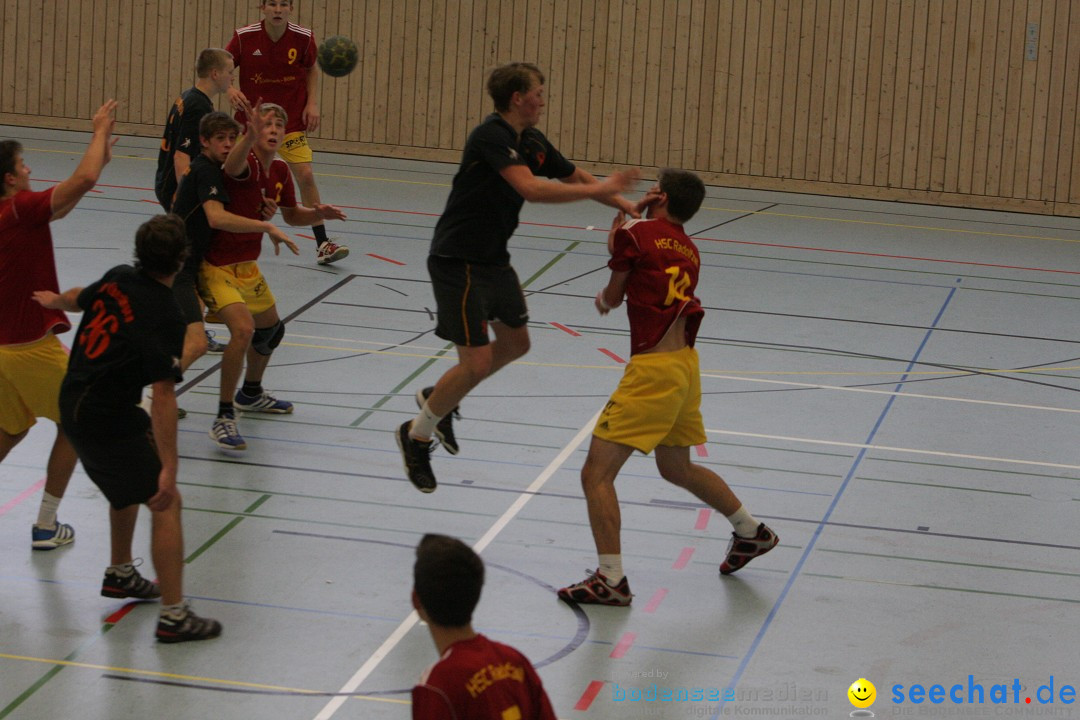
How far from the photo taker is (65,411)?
15.7 ft

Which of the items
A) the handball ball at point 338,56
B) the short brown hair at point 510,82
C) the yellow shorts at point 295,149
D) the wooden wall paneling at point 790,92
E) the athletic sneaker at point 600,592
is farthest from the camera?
the wooden wall paneling at point 790,92

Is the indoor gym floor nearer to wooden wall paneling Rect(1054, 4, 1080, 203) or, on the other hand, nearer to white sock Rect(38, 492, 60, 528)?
white sock Rect(38, 492, 60, 528)

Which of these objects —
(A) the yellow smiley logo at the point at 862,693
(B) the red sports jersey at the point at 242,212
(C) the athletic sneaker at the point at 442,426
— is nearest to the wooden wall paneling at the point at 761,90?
(B) the red sports jersey at the point at 242,212

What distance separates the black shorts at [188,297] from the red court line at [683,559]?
8.86 ft

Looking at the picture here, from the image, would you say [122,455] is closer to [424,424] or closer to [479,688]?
[424,424]

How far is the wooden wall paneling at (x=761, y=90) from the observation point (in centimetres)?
1512

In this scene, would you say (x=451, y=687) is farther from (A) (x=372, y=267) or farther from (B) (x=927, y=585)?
(A) (x=372, y=267)

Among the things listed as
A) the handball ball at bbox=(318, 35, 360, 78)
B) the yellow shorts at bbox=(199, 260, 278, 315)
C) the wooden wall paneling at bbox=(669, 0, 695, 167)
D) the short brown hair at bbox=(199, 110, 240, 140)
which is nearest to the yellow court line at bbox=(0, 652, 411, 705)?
the yellow shorts at bbox=(199, 260, 278, 315)

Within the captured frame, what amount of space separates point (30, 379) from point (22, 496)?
932 millimetres

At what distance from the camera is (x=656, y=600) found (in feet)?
17.8

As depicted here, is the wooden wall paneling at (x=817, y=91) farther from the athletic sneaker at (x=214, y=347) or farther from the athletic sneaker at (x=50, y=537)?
the athletic sneaker at (x=50, y=537)

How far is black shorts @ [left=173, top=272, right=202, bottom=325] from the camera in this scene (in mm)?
6762

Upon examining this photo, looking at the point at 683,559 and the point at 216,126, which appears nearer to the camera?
the point at 683,559

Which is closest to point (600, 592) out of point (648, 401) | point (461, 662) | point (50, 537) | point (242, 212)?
point (648, 401)
